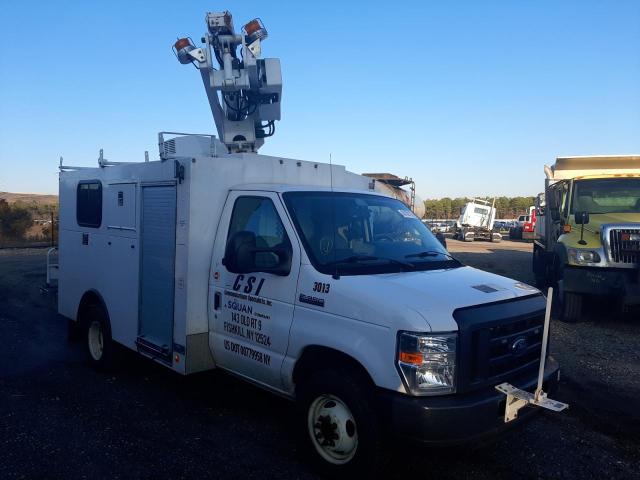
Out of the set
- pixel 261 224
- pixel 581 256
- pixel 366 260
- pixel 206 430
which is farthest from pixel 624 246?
pixel 206 430

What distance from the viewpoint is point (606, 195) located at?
1013cm

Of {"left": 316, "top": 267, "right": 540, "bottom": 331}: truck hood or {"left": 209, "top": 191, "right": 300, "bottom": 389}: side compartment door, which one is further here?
{"left": 209, "top": 191, "right": 300, "bottom": 389}: side compartment door

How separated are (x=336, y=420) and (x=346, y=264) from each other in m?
1.14

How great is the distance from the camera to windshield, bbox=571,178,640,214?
996cm

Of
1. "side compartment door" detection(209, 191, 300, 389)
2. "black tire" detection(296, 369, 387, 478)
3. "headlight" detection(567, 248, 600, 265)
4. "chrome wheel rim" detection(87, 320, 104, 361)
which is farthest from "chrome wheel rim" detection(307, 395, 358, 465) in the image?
"headlight" detection(567, 248, 600, 265)

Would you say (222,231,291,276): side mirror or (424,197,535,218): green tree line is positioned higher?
(424,197,535,218): green tree line

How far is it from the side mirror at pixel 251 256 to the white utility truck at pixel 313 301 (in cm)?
1

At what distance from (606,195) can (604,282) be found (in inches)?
86.5

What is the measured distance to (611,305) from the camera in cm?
1093

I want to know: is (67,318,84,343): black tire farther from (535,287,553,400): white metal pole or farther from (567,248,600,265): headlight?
(567,248,600,265): headlight

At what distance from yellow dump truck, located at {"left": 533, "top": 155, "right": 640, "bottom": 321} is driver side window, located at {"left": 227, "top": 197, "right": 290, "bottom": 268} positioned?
6.81 metres

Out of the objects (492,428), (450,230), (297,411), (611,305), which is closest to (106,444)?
(297,411)

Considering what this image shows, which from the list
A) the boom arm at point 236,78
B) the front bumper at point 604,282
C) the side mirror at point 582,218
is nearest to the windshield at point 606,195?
the side mirror at point 582,218

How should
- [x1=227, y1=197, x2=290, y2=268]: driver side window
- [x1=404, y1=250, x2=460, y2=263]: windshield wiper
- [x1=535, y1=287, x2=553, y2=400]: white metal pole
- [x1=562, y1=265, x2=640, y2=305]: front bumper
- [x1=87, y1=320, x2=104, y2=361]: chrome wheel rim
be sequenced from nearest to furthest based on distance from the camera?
[x1=535, y1=287, x2=553, y2=400]: white metal pole → [x1=227, y1=197, x2=290, y2=268]: driver side window → [x1=404, y1=250, x2=460, y2=263]: windshield wiper → [x1=87, y1=320, x2=104, y2=361]: chrome wheel rim → [x1=562, y1=265, x2=640, y2=305]: front bumper
